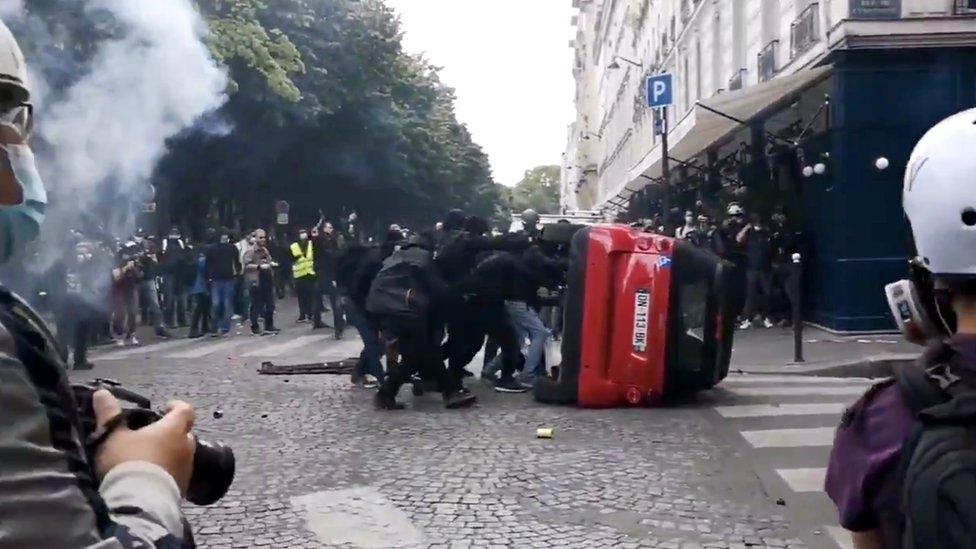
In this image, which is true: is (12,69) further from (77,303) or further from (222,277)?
(222,277)

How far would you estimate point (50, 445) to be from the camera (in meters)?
1.21

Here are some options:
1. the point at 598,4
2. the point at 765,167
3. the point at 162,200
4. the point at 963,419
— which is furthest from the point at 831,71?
the point at 598,4

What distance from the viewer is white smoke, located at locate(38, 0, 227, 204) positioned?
12570 millimetres

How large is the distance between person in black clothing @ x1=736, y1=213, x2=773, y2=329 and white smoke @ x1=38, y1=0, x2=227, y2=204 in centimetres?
783

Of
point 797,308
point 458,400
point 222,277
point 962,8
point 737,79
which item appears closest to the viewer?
point 458,400

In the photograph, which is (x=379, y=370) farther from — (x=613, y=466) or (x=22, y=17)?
(x=22, y=17)

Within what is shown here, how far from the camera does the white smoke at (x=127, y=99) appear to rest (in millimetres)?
12570

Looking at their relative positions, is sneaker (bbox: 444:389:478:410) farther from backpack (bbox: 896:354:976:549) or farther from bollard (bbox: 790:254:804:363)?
backpack (bbox: 896:354:976:549)

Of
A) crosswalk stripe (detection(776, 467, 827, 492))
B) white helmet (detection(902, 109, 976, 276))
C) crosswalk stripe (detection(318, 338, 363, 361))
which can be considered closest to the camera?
white helmet (detection(902, 109, 976, 276))

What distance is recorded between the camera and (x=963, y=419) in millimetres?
1436

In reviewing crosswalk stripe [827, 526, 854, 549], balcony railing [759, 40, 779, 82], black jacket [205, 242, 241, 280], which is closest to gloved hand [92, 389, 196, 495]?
crosswalk stripe [827, 526, 854, 549]

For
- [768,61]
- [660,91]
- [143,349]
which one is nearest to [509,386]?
[660,91]

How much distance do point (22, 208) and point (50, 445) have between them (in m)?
0.34

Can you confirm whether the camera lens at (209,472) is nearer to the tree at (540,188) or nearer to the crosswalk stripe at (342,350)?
the crosswalk stripe at (342,350)
